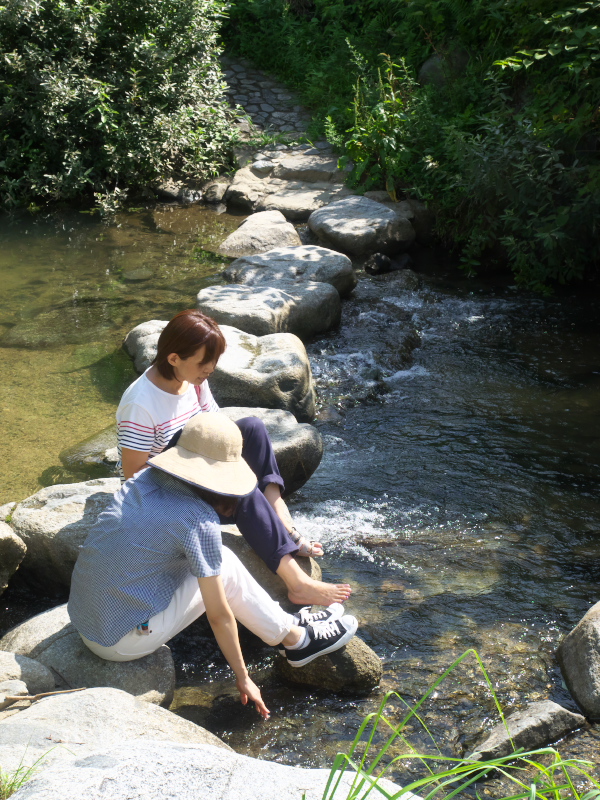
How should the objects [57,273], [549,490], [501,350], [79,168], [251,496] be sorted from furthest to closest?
1. [79,168]
2. [57,273]
3. [501,350]
4. [549,490]
5. [251,496]

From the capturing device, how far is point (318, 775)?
2033mm

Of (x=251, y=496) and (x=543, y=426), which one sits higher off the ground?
(x=251, y=496)

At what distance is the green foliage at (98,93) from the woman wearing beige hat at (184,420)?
7.69m

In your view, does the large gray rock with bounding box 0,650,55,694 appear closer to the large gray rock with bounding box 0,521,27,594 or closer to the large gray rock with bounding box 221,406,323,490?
the large gray rock with bounding box 0,521,27,594

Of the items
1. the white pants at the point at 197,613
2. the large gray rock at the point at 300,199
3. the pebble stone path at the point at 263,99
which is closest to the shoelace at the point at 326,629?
the white pants at the point at 197,613

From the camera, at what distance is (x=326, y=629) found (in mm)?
3332

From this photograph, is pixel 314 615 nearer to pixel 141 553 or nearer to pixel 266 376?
pixel 141 553

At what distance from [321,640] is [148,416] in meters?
1.32

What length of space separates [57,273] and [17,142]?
2.96 m

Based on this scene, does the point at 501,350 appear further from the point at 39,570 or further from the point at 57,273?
the point at 57,273

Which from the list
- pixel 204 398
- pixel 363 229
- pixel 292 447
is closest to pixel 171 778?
pixel 204 398

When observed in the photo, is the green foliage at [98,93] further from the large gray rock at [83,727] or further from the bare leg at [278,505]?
the large gray rock at [83,727]

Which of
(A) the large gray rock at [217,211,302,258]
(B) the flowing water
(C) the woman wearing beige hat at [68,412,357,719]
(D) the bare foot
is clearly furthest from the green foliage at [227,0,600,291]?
(C) the woman wearing beige hat at [68,412,357,719]

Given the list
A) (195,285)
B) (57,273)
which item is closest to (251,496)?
(195,285)
